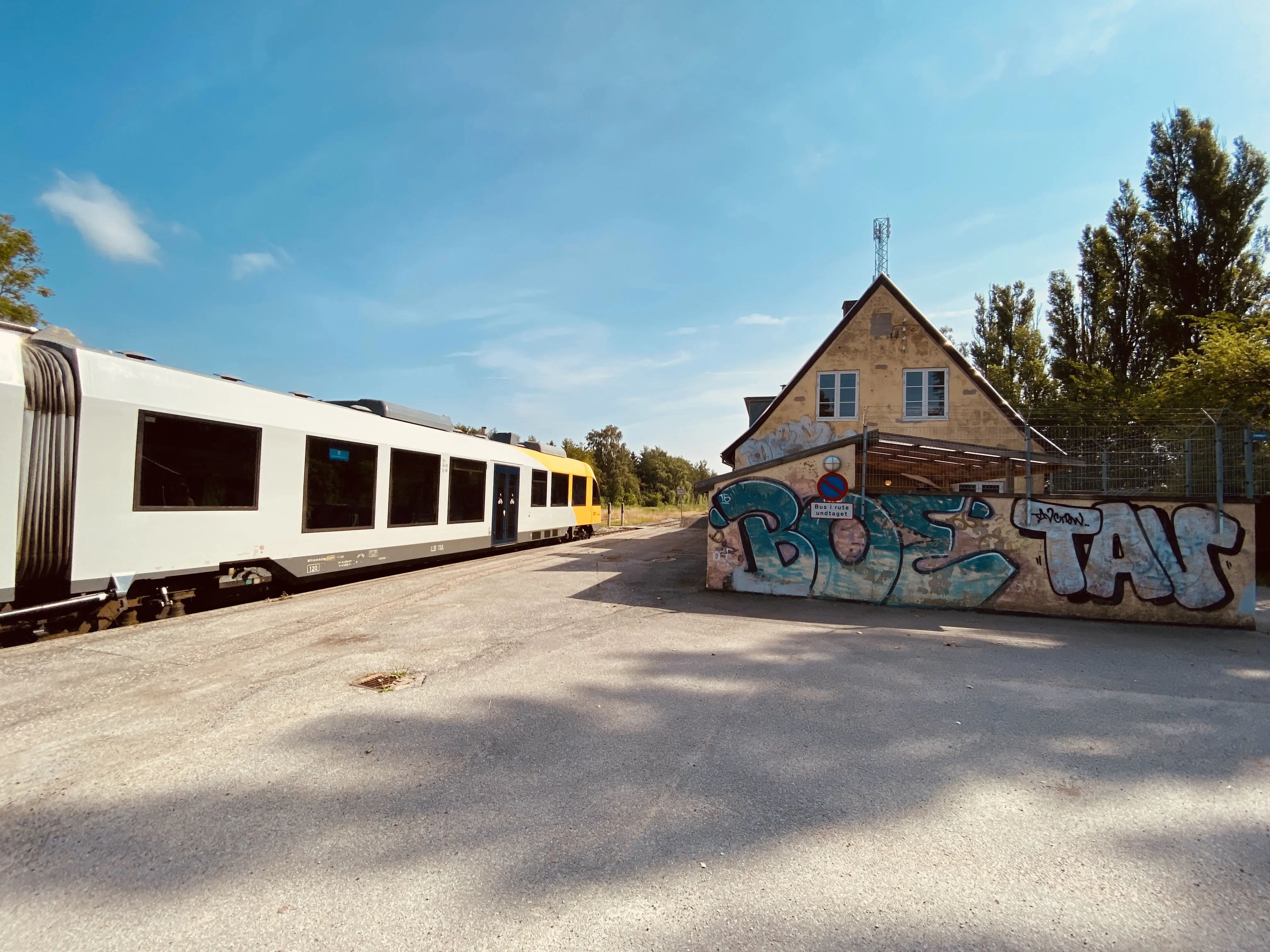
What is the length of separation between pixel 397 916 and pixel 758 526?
932 cm

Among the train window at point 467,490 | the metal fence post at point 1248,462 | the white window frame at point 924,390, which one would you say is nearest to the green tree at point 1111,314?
the white window frame at point 924,390

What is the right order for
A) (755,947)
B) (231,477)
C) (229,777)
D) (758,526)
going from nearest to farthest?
(755,947), (229,777), (231,477), (758,526)

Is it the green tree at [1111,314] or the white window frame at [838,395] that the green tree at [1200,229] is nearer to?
the green tree at [1111,314]

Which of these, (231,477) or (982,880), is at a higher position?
(231,477)

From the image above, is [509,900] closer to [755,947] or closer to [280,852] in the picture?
[755,947]

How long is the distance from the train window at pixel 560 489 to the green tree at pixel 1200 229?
79.2 ft

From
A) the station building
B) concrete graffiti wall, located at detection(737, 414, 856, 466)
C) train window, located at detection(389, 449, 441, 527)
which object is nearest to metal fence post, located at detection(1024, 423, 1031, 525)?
the station building

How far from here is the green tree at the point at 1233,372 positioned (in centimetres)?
1438

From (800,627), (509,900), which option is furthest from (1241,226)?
(509,900)

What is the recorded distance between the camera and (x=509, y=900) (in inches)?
102

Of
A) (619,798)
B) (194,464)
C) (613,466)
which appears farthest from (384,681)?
(613,466)

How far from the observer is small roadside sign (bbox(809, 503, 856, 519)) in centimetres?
1051

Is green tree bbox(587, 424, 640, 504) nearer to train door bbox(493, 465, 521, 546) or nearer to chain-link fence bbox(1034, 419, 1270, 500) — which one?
train door bbox(493, 465, 521, 546)

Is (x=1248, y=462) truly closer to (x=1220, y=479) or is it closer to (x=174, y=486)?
(x=1220, y=479)
